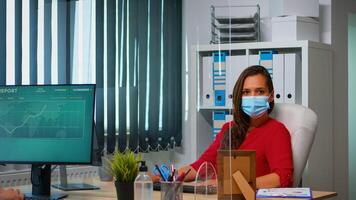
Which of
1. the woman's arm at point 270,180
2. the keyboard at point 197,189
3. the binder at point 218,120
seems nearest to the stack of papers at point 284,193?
the keyboard at point 197,189

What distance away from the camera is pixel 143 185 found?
192cm

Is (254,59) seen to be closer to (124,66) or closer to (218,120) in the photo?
(218,120)

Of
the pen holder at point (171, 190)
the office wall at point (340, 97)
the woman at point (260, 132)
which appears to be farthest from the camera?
the office wall at point (340, 97)

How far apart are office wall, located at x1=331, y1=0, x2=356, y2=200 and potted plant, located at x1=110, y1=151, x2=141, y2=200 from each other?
8.20 feet

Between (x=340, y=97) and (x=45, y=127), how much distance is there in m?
2.54

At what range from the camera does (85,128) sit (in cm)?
236

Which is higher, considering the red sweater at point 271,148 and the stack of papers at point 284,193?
the red sweater at point 271,148

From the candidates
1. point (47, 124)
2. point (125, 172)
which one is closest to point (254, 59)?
point (47, 124)

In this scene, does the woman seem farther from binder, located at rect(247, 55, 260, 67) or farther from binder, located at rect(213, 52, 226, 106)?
binder, located at rect(247, 55, 260, 67)

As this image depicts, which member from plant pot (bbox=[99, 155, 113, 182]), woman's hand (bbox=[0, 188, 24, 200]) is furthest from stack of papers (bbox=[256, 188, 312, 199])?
woman's hand (bbox=[0, 188, 24, 200])

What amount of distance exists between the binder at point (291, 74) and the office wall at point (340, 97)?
0.62 m

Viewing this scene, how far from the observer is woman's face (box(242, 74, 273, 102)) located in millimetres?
2584

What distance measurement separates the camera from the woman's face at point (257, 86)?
2.58 m

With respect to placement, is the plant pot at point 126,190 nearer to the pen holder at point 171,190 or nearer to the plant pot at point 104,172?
the pen holder at point 171,190
